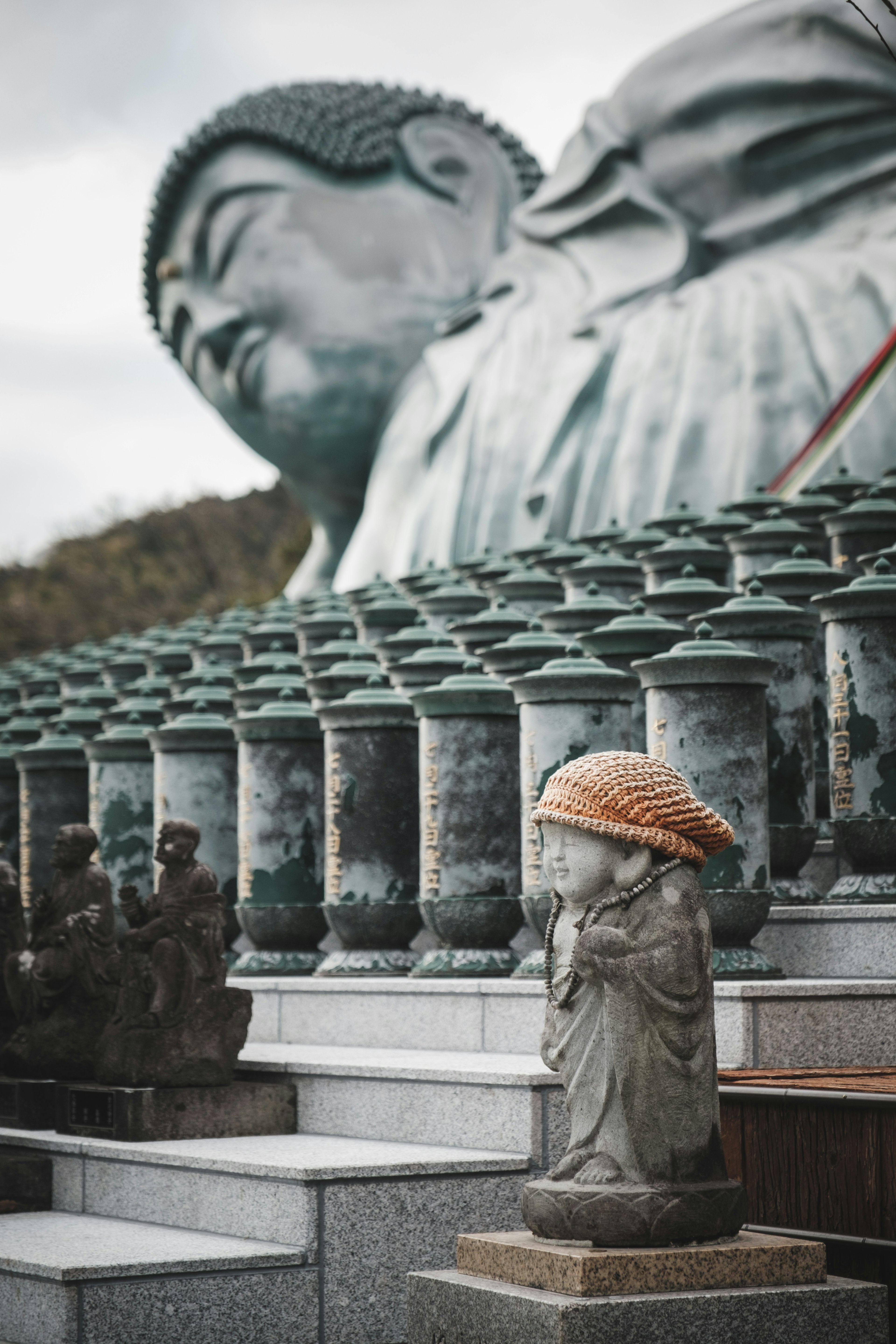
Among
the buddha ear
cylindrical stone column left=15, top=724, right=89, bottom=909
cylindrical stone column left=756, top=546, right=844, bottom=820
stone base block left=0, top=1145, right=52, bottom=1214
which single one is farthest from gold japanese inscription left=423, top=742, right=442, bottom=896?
the buddha ear

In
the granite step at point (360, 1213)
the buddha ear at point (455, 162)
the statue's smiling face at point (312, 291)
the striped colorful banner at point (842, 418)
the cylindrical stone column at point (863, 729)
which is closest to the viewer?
the granite step at point (360, 1213)

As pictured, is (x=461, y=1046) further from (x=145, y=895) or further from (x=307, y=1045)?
(x=145, y=895)

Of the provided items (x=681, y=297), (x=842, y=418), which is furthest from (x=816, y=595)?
(x=681, y=297)

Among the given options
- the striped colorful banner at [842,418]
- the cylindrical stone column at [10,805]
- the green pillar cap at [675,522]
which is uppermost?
the striped colorful banner at [842,418]

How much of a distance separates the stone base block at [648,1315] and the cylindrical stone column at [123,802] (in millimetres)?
5339

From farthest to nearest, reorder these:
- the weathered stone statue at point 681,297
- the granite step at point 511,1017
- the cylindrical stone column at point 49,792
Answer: the weathered stone statue at point 681,297 → the cylindrical stone column at point 49,792 → the granite step at point 511,1017

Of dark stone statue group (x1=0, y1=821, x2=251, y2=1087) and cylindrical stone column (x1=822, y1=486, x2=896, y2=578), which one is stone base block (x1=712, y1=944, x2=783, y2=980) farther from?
cylindrical stone column (x1=822, y1=486, x2=896, y2=578)

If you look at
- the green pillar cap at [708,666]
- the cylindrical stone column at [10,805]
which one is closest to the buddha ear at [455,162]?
the cylindrical stone column at [10,805]

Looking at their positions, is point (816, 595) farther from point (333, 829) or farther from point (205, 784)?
point (205, 784)

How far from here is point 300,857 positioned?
326 inches

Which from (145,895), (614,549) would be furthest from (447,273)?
(145,895)

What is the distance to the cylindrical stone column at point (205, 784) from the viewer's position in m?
8.88

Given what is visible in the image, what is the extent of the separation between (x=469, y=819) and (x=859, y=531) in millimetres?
2352

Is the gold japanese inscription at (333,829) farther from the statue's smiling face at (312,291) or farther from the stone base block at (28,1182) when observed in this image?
the statue's smiling face at (312,291)
